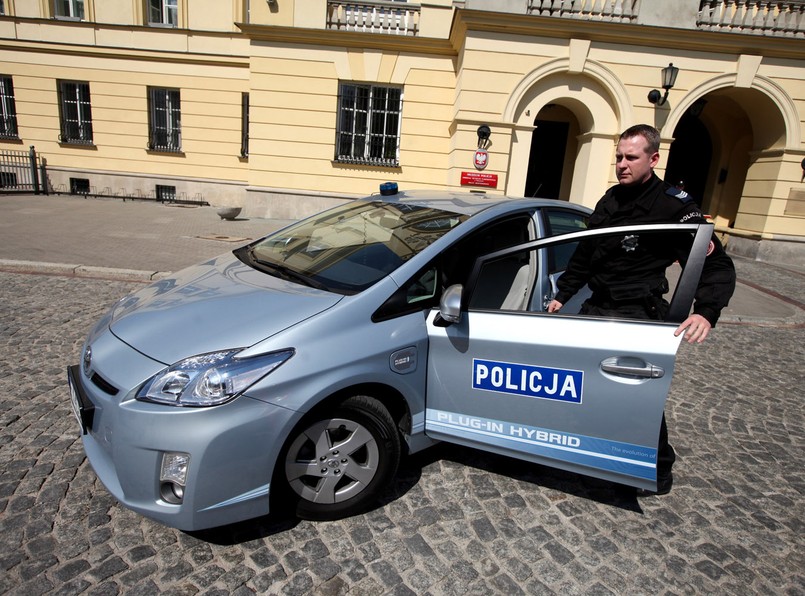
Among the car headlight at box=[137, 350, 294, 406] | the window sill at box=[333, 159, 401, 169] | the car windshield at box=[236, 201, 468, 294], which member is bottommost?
the car headlight at box=[137, 350, 294, 406]

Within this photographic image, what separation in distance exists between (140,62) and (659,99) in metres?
16.0

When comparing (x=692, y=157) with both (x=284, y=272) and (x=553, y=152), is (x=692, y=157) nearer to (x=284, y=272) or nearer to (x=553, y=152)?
(x=553, y=152)

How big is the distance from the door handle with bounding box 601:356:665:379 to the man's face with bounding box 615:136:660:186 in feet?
3.28

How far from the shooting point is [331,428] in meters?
2.32

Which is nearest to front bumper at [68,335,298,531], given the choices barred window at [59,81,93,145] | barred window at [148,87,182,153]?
barred window at [148,87,182,153]

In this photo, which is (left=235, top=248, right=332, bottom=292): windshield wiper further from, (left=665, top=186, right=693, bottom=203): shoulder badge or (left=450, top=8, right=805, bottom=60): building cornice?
(left=450, top=8, right=805, bottom=60): building cornice

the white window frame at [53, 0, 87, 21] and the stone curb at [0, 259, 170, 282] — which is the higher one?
the white window frame at [53, 0, 87, 21]

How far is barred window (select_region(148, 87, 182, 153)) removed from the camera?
17031mm

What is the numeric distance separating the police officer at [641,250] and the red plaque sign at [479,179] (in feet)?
31.9

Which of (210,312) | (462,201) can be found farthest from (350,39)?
(210,312)

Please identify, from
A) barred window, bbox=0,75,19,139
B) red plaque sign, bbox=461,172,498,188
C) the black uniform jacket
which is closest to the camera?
the black uniform jacket

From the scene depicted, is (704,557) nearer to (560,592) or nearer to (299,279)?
(560,592)

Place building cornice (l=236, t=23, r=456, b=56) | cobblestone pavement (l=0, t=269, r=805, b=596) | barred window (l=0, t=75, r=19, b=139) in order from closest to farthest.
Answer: cobblestone pavement (l=0, t=269, r=805, b=596) < building cornice (l=236, t=23, r=456, b=56) < barred window (l=0, t=75, r=19, b=139)

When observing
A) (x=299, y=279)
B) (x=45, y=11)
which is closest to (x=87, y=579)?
(x=299, y=279)
